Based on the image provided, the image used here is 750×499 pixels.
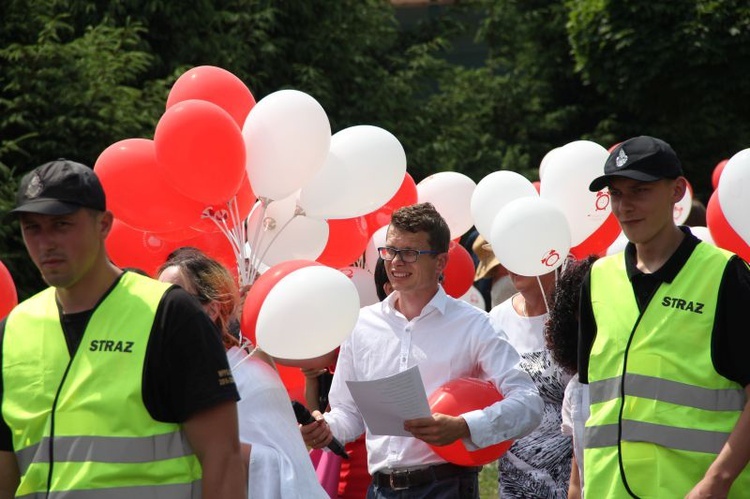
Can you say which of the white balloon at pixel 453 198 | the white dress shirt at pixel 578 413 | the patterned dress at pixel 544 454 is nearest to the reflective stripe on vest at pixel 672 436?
the white dress shirt at pixel 578 413

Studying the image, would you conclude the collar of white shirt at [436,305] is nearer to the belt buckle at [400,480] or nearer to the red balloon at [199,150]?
the belt buckle at [400,480]

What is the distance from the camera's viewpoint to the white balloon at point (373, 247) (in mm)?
6184

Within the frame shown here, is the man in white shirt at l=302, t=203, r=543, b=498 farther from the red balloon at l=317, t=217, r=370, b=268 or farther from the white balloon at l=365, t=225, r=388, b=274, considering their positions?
the white balloon at l=365, t=225, r=388, b=274

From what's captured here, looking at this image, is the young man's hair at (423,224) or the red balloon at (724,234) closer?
the young man's hair at (423,224)

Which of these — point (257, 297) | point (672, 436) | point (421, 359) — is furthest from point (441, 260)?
point (672, 436)

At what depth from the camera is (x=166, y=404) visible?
3.01 m

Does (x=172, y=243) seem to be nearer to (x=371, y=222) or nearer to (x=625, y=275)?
(x=371, y=222)

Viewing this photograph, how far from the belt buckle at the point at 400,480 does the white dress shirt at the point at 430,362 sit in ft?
0.10

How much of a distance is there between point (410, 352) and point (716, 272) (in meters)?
1.43

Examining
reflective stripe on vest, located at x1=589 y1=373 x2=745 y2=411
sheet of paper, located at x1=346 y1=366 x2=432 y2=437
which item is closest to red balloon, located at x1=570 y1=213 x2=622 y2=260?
sheet of paper, located at x1=346 y1=366 x2=432 y2=437

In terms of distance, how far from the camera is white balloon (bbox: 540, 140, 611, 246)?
19.9 feet

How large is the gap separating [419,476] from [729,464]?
1430 millimetres

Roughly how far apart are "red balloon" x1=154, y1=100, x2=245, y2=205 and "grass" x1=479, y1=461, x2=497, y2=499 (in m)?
4.63

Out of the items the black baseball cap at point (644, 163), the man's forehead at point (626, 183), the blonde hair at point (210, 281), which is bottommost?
the blonde hair at point (210, 281)
